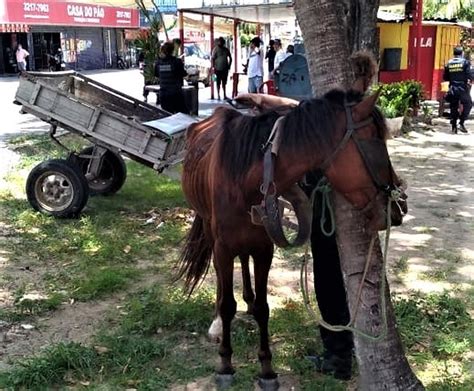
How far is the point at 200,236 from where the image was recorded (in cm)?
460

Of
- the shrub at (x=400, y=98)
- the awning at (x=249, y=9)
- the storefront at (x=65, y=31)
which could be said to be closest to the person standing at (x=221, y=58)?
the awning at (x=249, y=9)

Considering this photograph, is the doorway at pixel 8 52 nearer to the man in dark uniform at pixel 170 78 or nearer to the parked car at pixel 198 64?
the parked car at pixel 198 64

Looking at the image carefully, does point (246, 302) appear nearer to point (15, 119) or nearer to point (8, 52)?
point (15, 119)

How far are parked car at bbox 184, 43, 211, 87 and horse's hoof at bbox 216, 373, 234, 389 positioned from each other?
17.2m

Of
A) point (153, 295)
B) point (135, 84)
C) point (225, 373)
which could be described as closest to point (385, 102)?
point (153, 295)

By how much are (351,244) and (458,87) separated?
1141 centimetres

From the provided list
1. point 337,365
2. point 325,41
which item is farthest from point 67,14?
point 325,41

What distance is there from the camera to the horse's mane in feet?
→ 9.46

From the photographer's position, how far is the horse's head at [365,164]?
2.82m

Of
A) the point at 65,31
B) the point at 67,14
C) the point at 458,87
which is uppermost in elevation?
the point at 67,14

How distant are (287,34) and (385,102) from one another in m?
24.7

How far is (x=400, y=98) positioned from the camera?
13.4m

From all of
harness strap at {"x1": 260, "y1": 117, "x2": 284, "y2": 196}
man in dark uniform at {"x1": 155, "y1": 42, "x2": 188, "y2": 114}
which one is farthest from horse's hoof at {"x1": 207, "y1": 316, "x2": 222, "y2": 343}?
man in dark uniform at {"x1": 155, "y1": 42, "x2": 188, "y2": 114}

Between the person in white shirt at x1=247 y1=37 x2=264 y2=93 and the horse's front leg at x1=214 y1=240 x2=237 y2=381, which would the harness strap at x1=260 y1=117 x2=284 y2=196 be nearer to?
the horse's front leg at x1=214 y1=240 x2=237 y2=381
